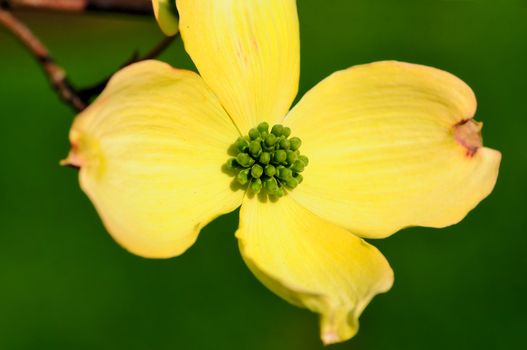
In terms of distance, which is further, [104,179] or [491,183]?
[491,183]

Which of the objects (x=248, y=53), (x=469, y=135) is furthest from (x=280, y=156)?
(x=469, y=135)

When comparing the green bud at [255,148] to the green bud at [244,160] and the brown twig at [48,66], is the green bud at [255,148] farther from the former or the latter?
the brown twig at [48,66]

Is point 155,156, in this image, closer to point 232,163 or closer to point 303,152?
point 232,163

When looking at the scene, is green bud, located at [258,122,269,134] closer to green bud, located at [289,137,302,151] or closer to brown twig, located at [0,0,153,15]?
green bud, located at [289,137,302,151]

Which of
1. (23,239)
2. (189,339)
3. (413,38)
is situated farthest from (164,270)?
(413,38)

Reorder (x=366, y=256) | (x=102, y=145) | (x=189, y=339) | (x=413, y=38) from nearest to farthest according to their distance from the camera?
(x=102, y=145)
(x=366, y=256)
(x=189, y=339)
(x=413, y=38)

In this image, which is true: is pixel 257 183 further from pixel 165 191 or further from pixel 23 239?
pixel 23 239

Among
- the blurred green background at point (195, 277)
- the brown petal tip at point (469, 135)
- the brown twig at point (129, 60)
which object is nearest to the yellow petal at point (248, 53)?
the brown twig at point (129, 60)
